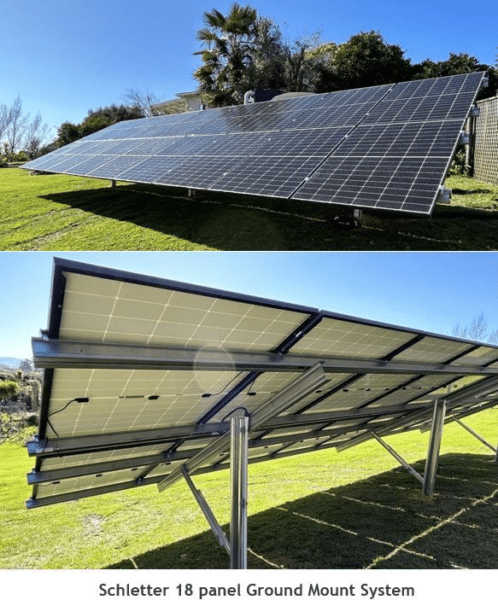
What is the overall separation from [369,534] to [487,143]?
18.1 metres

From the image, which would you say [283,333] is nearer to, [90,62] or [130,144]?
[130,144]

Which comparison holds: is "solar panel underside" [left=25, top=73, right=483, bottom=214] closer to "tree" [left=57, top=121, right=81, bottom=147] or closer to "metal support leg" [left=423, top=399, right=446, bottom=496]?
"metal support leg" [left=423, top=399, right=446, bottom=496]

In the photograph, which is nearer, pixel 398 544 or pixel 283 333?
pixel 283 333

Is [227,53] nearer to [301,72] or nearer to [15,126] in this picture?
[301,72]

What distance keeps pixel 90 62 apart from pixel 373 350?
3208 cm

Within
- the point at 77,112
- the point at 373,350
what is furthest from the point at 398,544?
the point at 77,112

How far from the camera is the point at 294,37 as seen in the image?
35000 mm

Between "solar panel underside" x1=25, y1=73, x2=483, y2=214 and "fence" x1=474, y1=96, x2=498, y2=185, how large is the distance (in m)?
7.72

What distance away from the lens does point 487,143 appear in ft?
67.3

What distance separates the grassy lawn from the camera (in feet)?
39.5

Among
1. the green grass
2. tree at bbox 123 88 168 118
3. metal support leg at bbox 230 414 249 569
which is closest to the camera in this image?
metal support leg at bbox 230 414 249 569

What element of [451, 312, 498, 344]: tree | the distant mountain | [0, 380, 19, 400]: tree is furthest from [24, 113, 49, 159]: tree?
[451, 312, 498, 344]: tree

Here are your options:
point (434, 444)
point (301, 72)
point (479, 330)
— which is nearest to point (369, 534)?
point (434, 444)

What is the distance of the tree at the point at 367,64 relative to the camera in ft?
107
